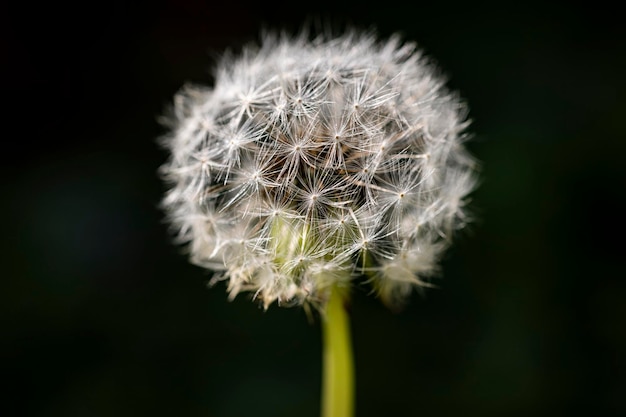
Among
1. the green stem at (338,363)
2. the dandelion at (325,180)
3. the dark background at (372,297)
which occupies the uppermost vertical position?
the dark background at (372,297)

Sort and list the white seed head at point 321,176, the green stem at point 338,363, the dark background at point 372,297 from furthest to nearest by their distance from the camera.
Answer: the dark background at point 372,297, the green stem at point 338,363, the white seed head at point 321,176

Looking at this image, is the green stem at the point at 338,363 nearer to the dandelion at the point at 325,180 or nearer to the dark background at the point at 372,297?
the dandelion at the point at 325,180

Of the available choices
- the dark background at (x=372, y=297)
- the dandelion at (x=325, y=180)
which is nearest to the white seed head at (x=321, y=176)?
the dandelion at (x=325, y=180)

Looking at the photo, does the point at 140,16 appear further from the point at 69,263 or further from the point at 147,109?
the point at 69,263

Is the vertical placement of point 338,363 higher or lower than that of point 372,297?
lower

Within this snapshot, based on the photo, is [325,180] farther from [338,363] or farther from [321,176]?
[338,363]

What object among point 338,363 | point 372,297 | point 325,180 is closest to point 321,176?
point 325,180
